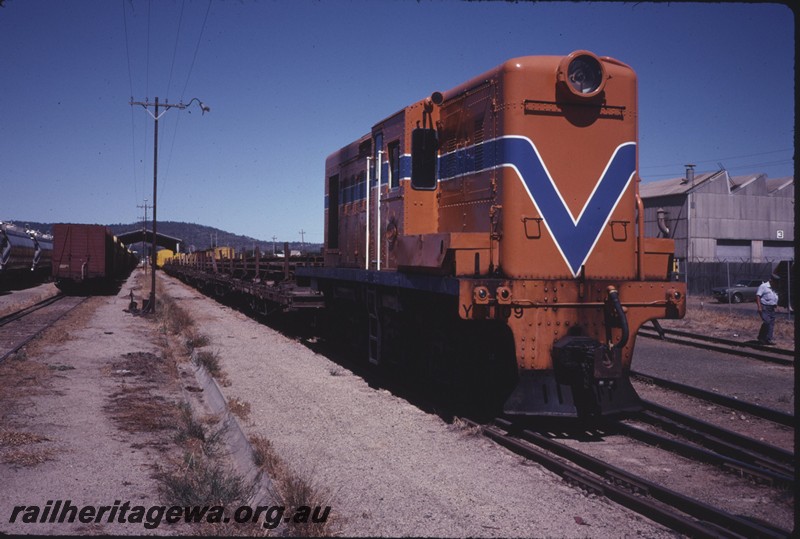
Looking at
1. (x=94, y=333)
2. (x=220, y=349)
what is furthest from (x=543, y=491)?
(x=94, y=333)

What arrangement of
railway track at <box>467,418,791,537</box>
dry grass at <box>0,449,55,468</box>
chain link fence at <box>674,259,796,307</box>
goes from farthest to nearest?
chain link fence at <box>674,259,796,307</box>
dry grass at <box>0,449,55,468</box>
railway track at <box>467,418,791,537</box>

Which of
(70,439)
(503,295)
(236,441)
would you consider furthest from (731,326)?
(70,439)

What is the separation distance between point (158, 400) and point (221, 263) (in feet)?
62.8

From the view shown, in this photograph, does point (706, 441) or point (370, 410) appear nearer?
point (706, 441)

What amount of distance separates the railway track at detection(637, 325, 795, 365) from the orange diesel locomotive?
206 inches

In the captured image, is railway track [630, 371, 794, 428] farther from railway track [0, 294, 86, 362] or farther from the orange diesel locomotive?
railway track [0, 294, 86, 362]

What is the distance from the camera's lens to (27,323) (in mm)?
18203

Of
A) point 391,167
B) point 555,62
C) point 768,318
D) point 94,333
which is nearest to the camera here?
point 555,62

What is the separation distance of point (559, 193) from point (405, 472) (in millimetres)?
3565

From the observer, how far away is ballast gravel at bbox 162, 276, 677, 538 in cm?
439

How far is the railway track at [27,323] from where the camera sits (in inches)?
531

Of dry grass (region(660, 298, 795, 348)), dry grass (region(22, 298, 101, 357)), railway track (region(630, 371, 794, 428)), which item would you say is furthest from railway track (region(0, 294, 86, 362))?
dry grass (region(660, 298, 795, 348))

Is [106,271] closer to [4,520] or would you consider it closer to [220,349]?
[220,349]

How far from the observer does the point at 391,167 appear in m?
9.16
